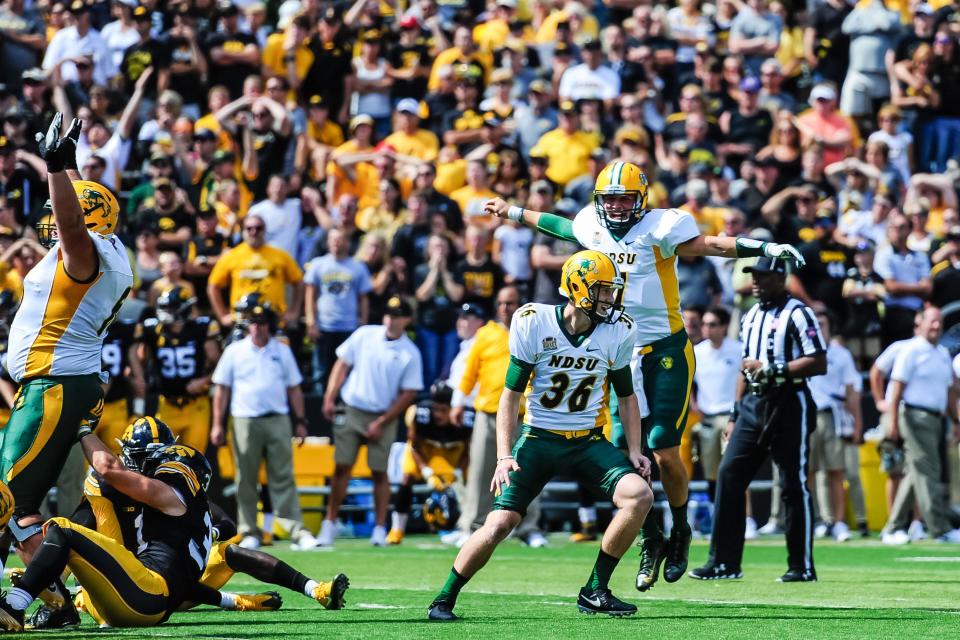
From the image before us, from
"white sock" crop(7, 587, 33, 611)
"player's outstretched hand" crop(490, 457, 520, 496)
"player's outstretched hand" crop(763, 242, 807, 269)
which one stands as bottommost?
"white sock" crop(7, 587, 33, 611)

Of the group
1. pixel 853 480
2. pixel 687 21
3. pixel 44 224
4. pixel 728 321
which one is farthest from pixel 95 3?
pixel 44 224

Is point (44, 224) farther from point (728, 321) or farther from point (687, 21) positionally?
point (687, 21)

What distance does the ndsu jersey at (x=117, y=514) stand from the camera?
327 inches

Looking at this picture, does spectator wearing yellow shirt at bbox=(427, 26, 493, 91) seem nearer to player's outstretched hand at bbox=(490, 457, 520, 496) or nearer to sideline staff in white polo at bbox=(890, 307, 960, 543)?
sideline staff in white polo at bbox=(890, 307, 960, 543)

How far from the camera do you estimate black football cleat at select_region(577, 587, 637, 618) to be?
862 cm

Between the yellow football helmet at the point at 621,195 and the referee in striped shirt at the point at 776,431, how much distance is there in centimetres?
144

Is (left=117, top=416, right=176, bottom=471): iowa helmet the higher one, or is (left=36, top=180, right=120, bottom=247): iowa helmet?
(left=36, top=180, right=120, bottom=247): iowa helmet

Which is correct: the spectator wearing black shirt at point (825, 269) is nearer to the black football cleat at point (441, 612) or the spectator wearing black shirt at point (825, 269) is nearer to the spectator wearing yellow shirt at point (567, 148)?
the spectator wearing yellow shirt at point (567, 148)

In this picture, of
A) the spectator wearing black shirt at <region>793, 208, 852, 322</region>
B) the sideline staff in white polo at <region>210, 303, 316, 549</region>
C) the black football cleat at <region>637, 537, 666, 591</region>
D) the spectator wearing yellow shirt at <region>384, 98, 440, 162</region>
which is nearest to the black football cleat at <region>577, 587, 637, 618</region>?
the black football cleat at <region>637, 537, 666, 591</region>

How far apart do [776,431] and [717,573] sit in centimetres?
104

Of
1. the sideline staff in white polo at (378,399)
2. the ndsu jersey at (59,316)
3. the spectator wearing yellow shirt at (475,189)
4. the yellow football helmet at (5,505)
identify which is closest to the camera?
the yellow football helmet at (5,505)

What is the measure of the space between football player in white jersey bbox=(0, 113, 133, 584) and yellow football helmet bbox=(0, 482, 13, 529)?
0.61 m

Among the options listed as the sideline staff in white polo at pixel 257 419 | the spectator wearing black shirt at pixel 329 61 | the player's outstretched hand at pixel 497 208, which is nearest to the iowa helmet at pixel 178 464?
the player's outstretched hand at pixel 497 208

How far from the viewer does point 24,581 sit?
748 centimetres
